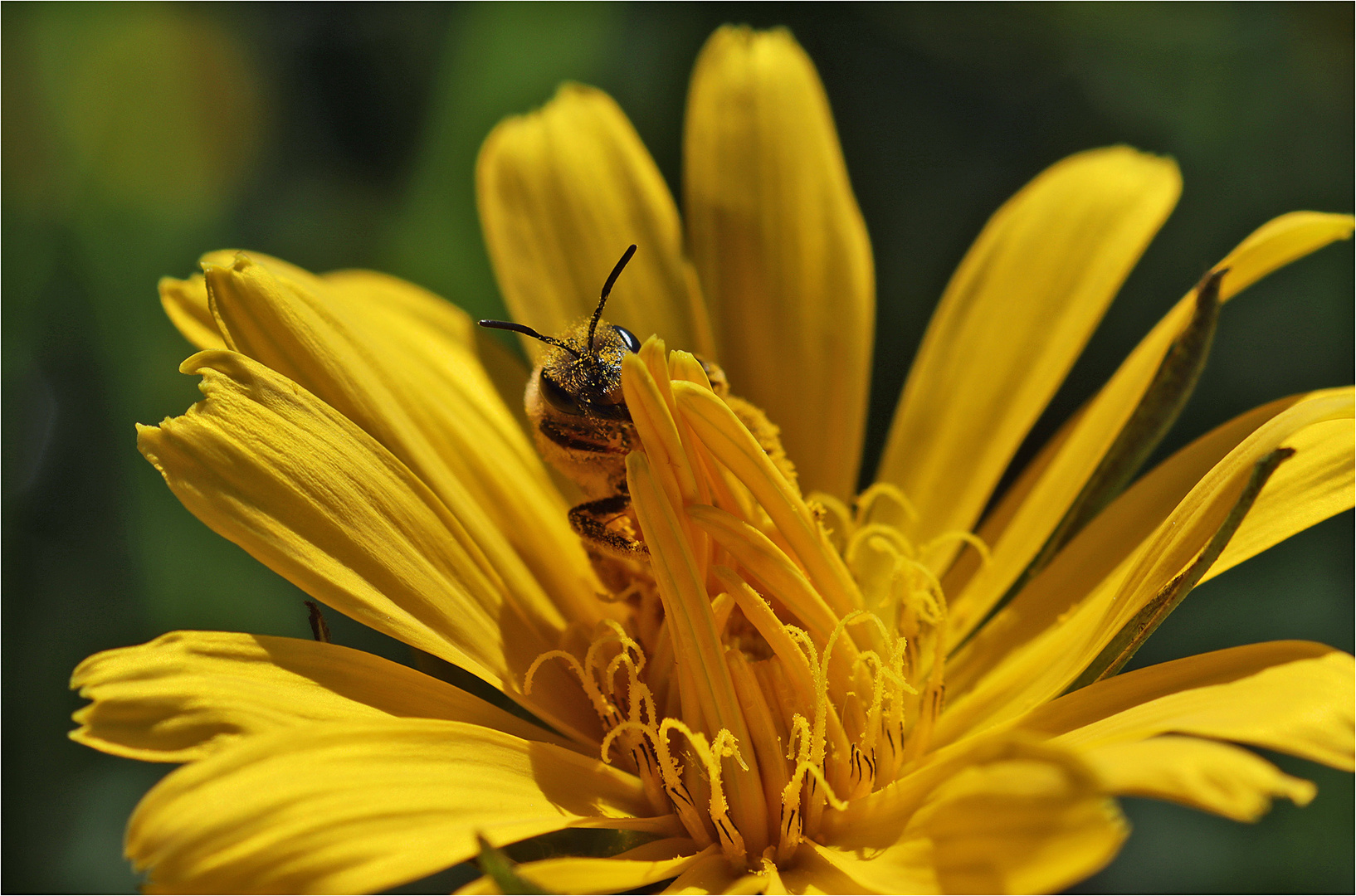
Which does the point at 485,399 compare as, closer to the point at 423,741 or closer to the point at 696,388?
the point at 696,388

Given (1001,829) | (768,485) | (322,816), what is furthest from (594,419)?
(1001,829)

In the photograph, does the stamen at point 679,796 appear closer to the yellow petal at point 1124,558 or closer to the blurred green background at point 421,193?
the yellow petal at point 1124,558

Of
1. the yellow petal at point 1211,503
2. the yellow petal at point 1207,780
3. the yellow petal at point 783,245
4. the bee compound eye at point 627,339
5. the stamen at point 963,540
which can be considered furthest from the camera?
the yellow petal at point 783,245

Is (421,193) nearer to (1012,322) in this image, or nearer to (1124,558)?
(1012,322)

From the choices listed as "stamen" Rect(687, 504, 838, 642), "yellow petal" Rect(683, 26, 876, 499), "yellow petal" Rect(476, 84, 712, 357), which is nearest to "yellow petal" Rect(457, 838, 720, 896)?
"stamen" Rect(687, 504, 838, 642)

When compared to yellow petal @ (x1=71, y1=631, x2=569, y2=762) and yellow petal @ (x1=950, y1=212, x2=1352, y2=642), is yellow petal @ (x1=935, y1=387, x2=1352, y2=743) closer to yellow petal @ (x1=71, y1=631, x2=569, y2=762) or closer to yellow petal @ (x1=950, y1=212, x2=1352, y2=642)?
yellow petal @ (x1=950, y1=212, x2=1352, y2=642)

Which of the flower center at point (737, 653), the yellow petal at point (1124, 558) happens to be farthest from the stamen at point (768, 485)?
the yellow petal at point (1124, 558)
